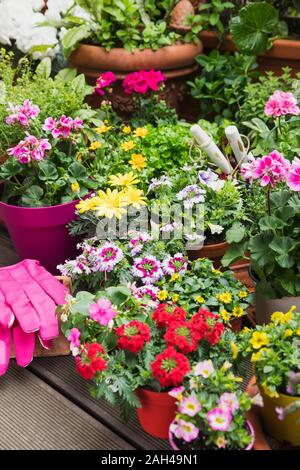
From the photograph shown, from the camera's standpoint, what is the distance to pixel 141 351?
1513 mm

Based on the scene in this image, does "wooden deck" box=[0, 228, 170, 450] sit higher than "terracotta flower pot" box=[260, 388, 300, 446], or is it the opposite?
"terracotta flower pot" box=[260, 388, 300, 446]

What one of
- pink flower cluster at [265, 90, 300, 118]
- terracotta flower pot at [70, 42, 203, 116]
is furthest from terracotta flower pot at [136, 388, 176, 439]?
terracotta flower pot at [70, 42, 203, 116]

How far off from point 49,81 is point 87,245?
861 millimetres

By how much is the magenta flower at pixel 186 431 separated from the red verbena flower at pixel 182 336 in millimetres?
200

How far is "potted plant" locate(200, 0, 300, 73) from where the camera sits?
2.91 m

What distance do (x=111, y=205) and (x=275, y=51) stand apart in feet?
5.49

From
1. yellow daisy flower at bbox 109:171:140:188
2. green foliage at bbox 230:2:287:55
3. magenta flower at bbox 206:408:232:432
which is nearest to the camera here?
magenta flower at bbox 206:408:232:432

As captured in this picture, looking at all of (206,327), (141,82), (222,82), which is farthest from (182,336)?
(222,82)

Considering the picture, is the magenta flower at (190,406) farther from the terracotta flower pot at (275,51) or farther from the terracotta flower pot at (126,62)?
the terracotta flower pot at (275,51)

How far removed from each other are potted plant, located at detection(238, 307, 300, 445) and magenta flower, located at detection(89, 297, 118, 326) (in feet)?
1.14

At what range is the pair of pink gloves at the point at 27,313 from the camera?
177cm

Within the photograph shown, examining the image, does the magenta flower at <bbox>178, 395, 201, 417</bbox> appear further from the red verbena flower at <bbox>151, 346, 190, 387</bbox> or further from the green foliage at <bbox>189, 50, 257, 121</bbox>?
the green foliage at <bbox>189, 50, 257, 121</bbox>

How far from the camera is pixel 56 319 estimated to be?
1812mm

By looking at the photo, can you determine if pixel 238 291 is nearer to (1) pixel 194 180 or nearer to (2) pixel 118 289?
(2) pixel 118 289
